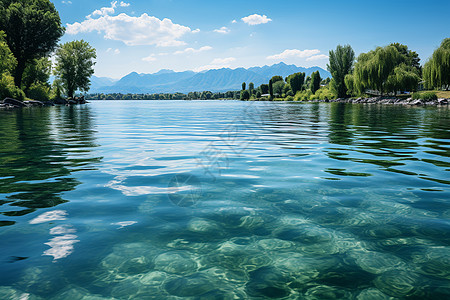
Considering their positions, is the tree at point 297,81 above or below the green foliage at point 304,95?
above

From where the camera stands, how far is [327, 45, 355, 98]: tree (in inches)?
3307

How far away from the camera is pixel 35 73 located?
70.4 m

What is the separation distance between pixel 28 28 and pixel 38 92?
1523 centimetres

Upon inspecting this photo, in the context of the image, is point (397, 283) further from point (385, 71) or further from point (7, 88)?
point (385, 71)

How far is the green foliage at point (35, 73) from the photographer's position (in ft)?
226

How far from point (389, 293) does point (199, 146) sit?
10.0 meters

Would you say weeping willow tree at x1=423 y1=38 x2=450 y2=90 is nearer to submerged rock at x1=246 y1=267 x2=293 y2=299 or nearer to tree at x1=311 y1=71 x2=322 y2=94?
tree at x1=311 y1=71 x2=322 y2=94

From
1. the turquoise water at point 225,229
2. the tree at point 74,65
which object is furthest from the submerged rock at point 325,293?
the tree at point 74,65

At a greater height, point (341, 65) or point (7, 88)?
point (341, 65)

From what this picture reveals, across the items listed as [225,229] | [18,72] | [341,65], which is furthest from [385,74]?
[18,72]

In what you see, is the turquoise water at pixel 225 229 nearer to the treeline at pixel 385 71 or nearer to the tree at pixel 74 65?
the treeline at pixel 385 71

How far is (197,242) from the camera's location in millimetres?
4078

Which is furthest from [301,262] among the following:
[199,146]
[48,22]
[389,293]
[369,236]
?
[48,22]

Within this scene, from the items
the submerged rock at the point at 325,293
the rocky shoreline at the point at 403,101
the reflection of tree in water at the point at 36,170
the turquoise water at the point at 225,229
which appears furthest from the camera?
the rocky shoreline at the point at 403,101
